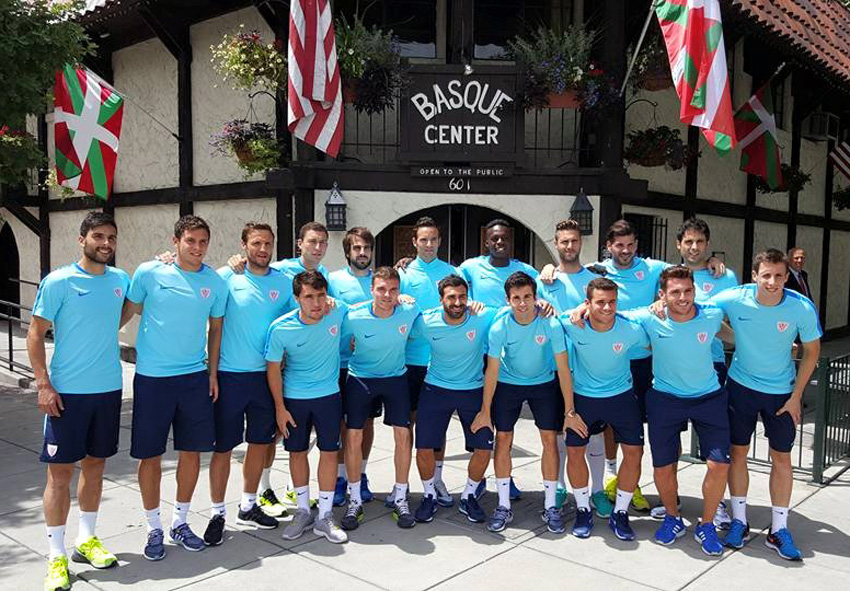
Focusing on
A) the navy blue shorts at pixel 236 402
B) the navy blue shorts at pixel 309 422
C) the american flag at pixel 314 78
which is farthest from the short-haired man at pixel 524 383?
the american flag at pixel 314 78

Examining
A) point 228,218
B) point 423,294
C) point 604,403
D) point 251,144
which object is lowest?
point 604,403

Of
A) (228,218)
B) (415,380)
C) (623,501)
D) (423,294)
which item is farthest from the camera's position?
(228,218)

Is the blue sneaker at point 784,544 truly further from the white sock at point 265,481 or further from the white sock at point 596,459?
the white sock at point 265,481

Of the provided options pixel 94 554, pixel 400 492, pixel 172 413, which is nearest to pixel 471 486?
pixel 400 492

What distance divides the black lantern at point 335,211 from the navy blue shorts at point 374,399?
12.5 feet

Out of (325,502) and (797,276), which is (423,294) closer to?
(325,502)

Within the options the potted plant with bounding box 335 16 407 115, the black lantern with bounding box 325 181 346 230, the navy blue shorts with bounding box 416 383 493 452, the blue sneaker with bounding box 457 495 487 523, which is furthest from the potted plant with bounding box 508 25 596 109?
the blue sneaker with bounding box 457 495 487 523

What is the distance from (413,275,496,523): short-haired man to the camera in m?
5.07

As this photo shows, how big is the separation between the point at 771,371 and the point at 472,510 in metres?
2.23

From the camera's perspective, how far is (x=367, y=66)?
27.1 ft

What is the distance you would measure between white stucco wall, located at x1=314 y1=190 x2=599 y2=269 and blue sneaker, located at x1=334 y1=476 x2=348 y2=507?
154 inches

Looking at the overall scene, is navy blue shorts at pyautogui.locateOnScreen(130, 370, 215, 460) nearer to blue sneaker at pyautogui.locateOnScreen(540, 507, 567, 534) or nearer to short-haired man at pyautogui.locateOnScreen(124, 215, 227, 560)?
short-haired man at pyautogui.locateOnScreen(124, 215, 227, 560)

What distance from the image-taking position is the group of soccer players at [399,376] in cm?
438

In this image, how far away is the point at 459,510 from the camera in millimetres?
5395
